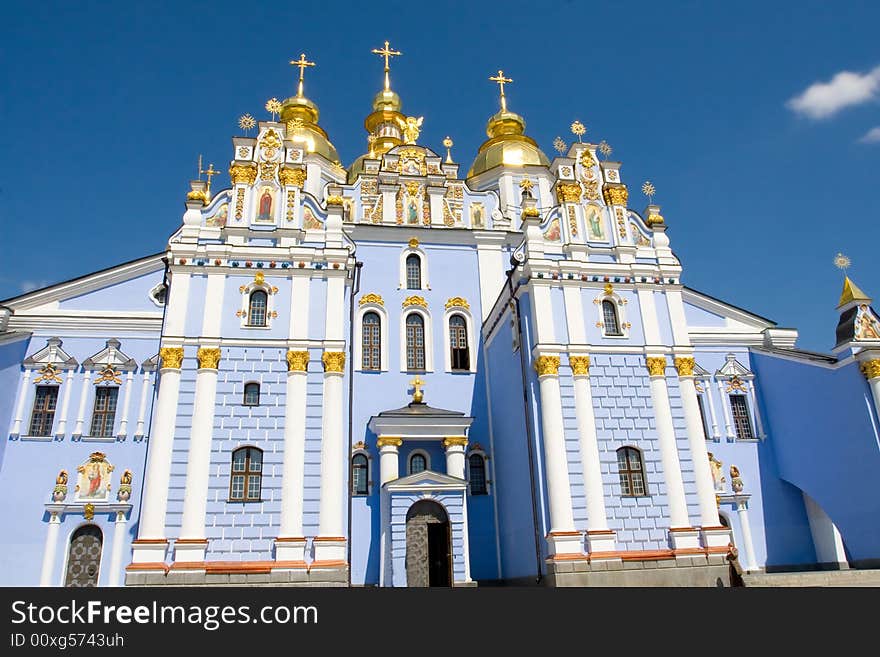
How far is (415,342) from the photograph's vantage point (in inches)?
933

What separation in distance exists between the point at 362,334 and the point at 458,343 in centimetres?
340

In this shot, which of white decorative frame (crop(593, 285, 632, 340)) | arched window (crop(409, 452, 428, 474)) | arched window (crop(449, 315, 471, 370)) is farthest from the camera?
arched window (crop(449, 315, 471, 370))

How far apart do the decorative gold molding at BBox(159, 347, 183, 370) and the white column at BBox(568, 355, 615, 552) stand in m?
10.2

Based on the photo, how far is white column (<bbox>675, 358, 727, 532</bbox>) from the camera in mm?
17469

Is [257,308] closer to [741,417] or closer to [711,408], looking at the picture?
[711,408]

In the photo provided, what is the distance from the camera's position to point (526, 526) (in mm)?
18375

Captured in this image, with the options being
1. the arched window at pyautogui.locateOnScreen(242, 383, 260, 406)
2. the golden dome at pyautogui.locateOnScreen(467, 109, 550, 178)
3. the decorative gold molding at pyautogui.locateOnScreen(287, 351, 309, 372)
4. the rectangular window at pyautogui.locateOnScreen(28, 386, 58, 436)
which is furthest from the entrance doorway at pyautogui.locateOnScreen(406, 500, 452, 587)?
the golden dome at pyautogui.locateOnScreen(467, 109, 550, 178)

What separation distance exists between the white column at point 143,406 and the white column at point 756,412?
20.4 m

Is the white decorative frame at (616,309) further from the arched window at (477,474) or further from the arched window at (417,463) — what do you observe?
the arched window at (417,463)

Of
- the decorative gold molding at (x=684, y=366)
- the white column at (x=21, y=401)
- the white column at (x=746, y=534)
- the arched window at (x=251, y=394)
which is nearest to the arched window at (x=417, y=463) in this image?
the arched window at (x=251, y=394)

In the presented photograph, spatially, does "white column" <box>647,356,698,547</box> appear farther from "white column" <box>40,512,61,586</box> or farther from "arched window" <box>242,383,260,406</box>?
"white column" <box>40,512,61,586</box>

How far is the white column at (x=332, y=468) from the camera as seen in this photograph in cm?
1599
